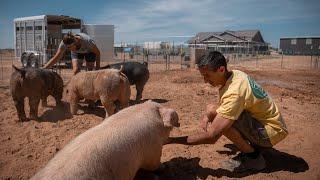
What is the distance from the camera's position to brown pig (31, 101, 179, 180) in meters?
2.57

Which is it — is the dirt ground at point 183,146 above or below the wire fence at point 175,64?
below

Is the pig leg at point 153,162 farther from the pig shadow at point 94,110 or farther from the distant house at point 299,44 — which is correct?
the distant house at point 299,44

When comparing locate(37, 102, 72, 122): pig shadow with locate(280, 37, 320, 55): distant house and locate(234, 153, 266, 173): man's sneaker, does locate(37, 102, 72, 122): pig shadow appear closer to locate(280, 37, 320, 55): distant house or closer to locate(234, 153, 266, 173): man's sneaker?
locate(234, 153, 266, 173): man's sneaker

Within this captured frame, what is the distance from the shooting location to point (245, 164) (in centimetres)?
441

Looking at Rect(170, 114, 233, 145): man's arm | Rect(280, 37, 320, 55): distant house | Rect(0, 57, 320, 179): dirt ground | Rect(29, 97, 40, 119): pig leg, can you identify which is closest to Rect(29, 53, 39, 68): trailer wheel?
Rect(0, 57, 320, 179): dirt ground

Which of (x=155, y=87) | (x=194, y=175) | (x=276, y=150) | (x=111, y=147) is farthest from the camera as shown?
(x=155, y=87)

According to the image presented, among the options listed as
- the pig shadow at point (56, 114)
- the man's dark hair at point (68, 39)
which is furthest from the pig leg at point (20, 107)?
the man's dark hair at point (68, 39)

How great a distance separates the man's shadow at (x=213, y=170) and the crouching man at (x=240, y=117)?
0.20m

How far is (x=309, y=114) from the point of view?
7.95m

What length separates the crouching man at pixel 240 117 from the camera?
3.86 metres

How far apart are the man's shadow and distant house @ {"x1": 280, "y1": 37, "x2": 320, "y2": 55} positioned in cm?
5869

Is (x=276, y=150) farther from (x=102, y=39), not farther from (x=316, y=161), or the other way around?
(x=102, y=39)

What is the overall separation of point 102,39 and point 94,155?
23.7 meters

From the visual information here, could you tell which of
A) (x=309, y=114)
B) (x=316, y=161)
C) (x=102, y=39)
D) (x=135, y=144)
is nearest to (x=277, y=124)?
(x=316, y=161)
